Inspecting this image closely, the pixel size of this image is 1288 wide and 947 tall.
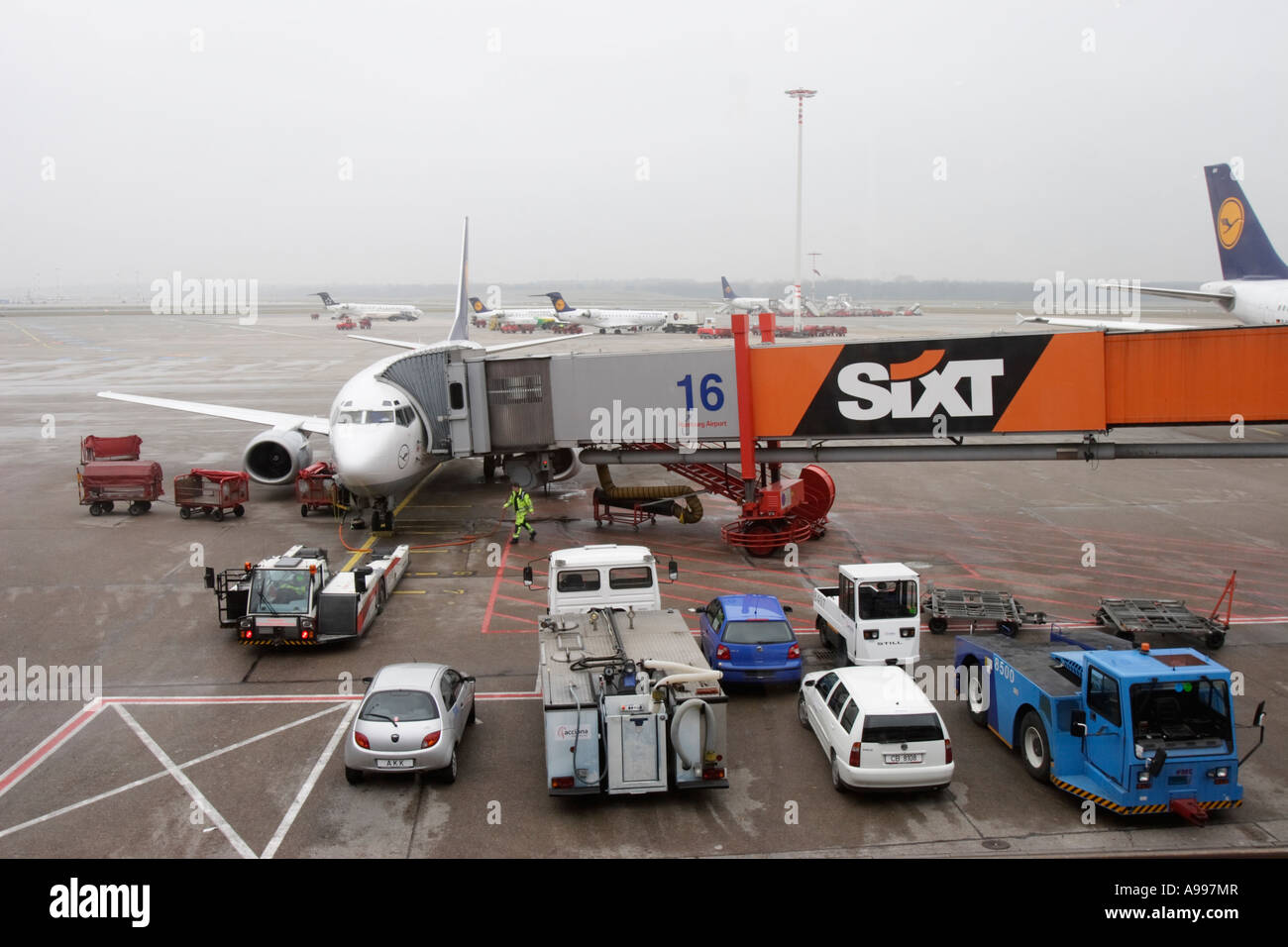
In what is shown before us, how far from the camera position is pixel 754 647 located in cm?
1855

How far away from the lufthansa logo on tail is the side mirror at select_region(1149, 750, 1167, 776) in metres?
52.5

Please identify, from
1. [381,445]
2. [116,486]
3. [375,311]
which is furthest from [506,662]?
[375,311]

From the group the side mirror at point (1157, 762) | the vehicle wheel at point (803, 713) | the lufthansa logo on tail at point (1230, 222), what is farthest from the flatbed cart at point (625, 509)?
the lufthansa logo on tail at point (1230, 222)

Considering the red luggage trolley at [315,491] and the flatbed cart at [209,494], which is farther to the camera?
the red luggage trolley at [315,491]

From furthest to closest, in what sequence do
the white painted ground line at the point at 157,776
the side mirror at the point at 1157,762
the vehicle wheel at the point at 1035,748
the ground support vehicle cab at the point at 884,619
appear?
1. the ground support vehicle cab at the point at 884,619
2. the vehicle wheel at the point at 1035,748
3. the white painted ground line at the point at 157,776
4. the side mirror at the point at 1157,762

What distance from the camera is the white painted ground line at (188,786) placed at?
13367mm

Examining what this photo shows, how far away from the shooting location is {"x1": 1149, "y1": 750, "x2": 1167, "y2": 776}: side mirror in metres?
12.9

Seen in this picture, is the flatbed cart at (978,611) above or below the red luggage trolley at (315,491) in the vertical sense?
below

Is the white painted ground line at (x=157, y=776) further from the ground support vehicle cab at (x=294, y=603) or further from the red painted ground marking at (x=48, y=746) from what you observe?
the ground support vehicle cab at (x=294, y=603)

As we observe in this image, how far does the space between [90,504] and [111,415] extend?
2947 cm

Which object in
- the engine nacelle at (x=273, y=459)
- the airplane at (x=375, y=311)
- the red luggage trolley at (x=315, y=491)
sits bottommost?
the red luggage trolley at (x=315, y=491)

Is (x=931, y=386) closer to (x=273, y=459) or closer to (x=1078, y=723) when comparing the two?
(x=1078, y=723)

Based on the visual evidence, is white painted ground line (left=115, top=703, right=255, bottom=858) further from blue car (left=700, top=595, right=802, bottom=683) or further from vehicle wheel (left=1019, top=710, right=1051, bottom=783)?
vehicle wheel (left=1019, top=710, right=1051, bottom=783)
